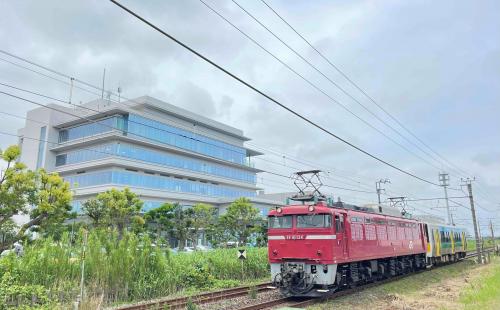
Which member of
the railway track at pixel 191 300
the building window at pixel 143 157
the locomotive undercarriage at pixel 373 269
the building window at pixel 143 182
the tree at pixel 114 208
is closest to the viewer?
the railway track at pixel 191 300

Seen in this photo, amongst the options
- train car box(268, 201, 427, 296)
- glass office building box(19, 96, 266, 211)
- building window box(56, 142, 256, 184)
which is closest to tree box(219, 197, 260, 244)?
glass office building box(19, 96, 266, 211)

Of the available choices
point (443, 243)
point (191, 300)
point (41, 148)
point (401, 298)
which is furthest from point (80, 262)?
point (41, 148)

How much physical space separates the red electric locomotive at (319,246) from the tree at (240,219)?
24.8 m

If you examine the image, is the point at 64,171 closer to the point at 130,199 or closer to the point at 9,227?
the point at 130,199

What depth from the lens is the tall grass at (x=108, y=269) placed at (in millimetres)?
12203

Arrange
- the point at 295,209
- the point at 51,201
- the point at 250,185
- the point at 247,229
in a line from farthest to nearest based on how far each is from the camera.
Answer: the point at 250,185 → the point at 247,229 → the point at 51,201 → the point at 295,209

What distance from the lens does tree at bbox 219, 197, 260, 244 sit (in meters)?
42.0

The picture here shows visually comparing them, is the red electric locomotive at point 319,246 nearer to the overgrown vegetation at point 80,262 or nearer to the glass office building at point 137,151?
the overgrown vegetation at point 80,262

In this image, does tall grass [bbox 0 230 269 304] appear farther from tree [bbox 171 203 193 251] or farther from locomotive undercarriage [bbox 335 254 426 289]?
tree [bbox 171 203 193 251]

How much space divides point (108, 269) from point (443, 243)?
2627 centimetres

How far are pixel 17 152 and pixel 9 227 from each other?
214 inches

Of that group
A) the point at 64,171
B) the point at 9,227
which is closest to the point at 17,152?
the point at 9,227

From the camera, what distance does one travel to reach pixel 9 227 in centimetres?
2283

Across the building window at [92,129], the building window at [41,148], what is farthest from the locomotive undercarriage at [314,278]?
the building window at [41,148]
